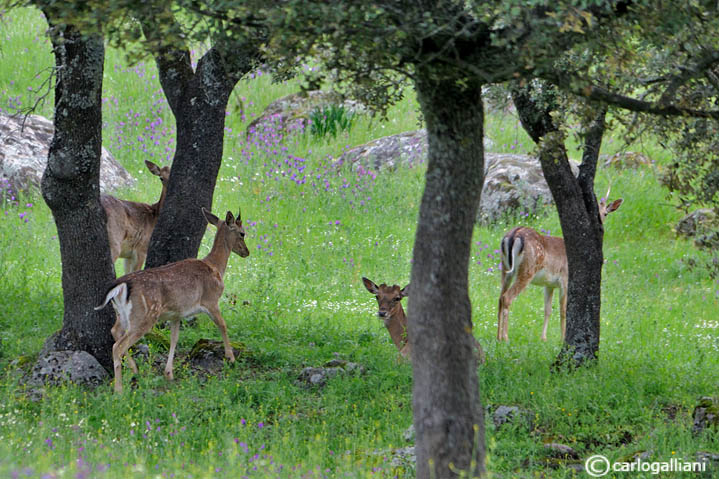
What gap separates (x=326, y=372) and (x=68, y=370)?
2570mm

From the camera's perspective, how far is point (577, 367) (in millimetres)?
10031

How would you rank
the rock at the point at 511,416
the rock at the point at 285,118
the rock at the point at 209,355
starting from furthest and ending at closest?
the rock at the point at 285,118 → the rock at the point at 209,355 → the rock at the point at 511,416

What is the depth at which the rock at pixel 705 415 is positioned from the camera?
25.8 ft

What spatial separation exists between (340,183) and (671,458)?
44.6 ft

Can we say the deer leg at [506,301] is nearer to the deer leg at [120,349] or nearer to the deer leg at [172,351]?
the deer leg at [172,351]

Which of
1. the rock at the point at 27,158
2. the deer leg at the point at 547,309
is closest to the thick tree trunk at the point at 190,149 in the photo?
the deer leg at the point at 547,309

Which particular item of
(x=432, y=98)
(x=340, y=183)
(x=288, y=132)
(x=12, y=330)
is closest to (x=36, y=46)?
(x=288, y=132)

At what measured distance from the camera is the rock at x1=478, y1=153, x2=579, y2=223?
19.0 meters

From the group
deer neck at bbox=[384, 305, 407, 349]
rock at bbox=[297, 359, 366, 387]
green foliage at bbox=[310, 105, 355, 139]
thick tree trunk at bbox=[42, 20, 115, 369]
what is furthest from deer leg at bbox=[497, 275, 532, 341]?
green foliage at bbox=[310, 105, 355, 139]

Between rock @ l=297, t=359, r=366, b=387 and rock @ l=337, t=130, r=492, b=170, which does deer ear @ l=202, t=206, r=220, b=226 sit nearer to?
rock @ l=297, t=359, r=366, b=387

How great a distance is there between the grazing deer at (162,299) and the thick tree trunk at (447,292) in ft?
12.9

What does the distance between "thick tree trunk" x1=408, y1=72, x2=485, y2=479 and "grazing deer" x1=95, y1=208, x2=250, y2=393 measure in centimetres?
394

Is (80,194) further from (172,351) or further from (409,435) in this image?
(409,435)

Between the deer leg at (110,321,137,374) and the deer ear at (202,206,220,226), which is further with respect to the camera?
the deer ear at (202,206,220,226)
